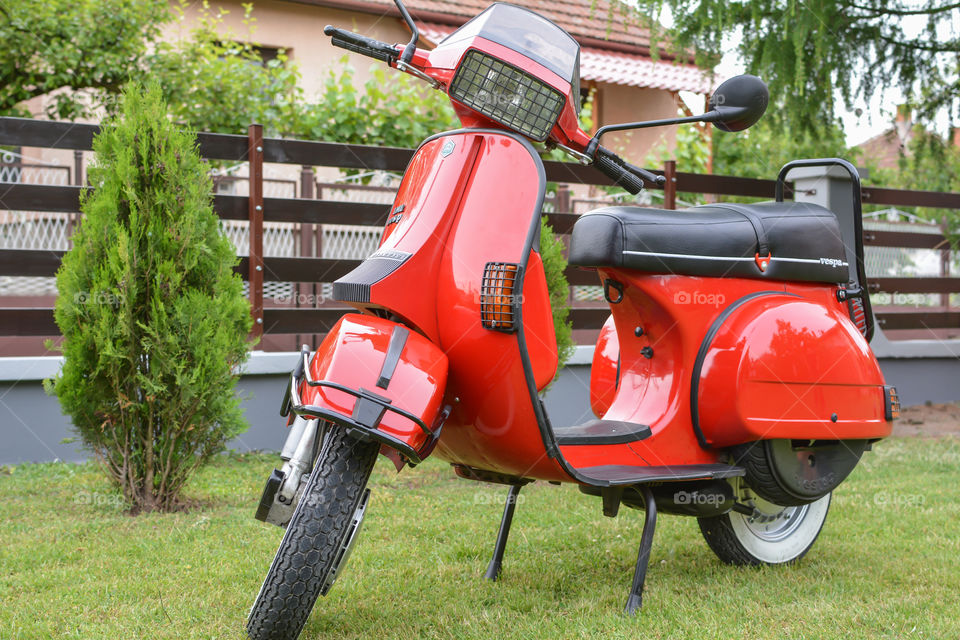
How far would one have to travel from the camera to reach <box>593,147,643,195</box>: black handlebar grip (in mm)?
2748

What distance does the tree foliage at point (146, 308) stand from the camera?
3.80 m

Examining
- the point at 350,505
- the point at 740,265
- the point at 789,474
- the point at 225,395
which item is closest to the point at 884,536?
the point at 789,474

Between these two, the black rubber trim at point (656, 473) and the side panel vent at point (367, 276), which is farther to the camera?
the black rubber trim at point (656, 473)

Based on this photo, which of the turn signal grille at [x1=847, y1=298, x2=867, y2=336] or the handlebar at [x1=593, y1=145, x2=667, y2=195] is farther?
the turn signal grille at [x1=847, y1=298, x2=867, y2=336]

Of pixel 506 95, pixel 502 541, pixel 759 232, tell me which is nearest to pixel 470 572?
pixel 502 541

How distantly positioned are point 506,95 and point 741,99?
67 cm

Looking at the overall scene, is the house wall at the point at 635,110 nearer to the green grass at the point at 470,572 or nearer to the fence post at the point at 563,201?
the fence post at the point at 563,201

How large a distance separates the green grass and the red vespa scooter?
0.70ft

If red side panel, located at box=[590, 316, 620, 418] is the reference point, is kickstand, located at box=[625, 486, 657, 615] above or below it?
below

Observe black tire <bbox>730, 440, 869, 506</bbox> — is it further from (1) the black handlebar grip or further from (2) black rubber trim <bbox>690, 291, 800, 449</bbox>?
(1) the black handlebar grip

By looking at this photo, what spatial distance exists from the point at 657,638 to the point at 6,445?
3866 millimetres

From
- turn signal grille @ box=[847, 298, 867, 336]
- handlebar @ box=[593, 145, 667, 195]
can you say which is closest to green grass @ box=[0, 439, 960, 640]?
turn signal grille @ box=[847, 298, 867, 336]

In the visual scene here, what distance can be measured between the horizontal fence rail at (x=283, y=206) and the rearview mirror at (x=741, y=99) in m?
2.88

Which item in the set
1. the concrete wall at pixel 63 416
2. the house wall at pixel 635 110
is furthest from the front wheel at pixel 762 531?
the house wall at pixel 635 110
